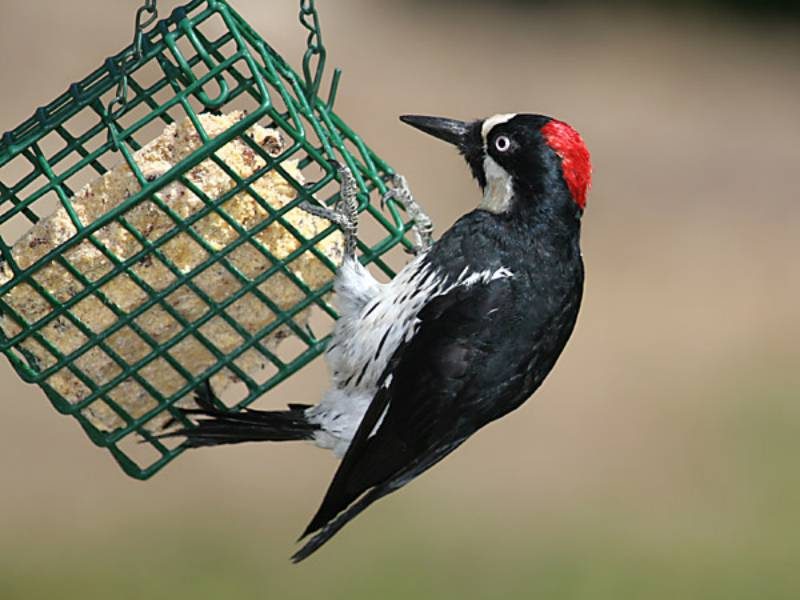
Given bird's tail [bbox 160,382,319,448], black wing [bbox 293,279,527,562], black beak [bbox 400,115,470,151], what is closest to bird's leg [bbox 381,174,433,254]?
black beak [bbox 400,115,470,151]

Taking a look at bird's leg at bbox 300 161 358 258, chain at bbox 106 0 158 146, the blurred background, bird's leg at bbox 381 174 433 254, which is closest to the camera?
chain at bbox 106 0 158 146

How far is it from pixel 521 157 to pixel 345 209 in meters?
0.47

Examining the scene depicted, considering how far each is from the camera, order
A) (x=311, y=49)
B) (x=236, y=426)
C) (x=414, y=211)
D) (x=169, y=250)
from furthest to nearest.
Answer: (x=414, y=211), (x=236, y=426), (x=169, y=250), (x=311, y=49)

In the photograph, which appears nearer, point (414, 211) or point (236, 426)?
point (236, 426)

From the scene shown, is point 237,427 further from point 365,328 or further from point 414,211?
point 414,211

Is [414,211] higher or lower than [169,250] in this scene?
lower

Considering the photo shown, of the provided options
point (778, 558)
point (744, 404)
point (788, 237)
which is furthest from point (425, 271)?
point (788, 237)

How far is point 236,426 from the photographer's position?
164 inches

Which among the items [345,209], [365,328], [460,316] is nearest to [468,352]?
[460,316]

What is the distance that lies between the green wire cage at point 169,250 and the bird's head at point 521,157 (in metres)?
0.25

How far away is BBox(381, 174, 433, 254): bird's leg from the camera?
13.9ft

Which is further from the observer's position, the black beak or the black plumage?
the black beak

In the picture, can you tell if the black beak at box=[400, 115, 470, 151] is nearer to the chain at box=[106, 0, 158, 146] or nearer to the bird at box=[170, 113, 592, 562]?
the bird at box=[170, 113, 592, 562]

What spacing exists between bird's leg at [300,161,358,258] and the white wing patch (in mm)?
110
